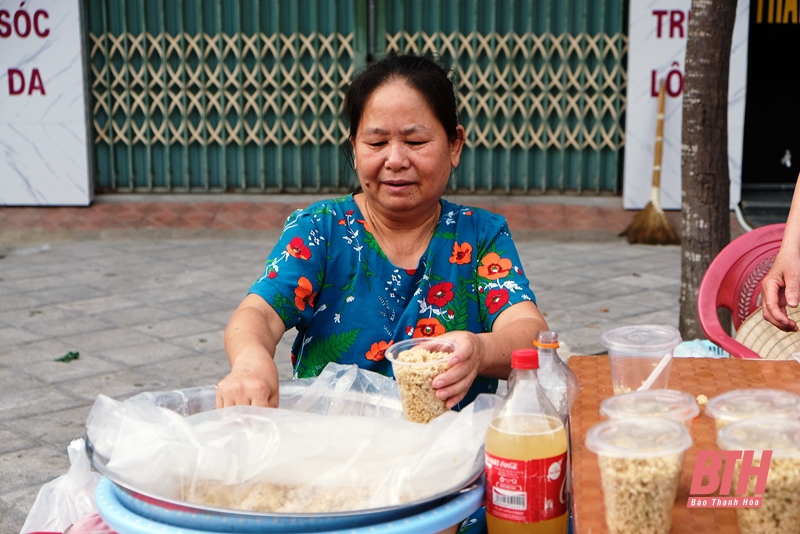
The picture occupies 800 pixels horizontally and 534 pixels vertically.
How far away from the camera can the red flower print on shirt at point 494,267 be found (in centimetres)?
216

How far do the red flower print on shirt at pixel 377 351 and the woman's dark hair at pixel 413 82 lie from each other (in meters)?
0.47

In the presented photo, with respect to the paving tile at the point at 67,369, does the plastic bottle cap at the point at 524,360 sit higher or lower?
higher

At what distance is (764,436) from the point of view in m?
1.24

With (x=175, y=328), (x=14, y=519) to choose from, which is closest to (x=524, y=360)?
(x=14, y=519)

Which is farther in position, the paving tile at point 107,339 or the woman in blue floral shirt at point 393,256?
the paving tile at point 107,339

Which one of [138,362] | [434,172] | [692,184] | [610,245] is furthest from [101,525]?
[610,245]

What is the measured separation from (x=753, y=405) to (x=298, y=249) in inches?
41.4

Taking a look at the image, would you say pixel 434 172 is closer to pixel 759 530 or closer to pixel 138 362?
pixel 759 530

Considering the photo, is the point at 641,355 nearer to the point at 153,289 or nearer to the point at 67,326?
the point at 67,326

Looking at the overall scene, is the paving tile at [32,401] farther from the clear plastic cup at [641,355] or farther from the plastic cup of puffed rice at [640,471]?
the plastic cup of puffed rice at [640,471]

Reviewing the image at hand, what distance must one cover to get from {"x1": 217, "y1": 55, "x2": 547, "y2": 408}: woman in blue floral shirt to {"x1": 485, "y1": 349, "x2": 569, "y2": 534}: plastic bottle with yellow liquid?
0.51 metres

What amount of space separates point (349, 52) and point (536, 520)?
7242 mm

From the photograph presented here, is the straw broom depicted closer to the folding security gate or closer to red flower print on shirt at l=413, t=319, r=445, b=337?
the folding security gate

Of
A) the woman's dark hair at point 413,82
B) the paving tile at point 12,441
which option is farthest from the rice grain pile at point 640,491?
the paving tile at point 12,441
